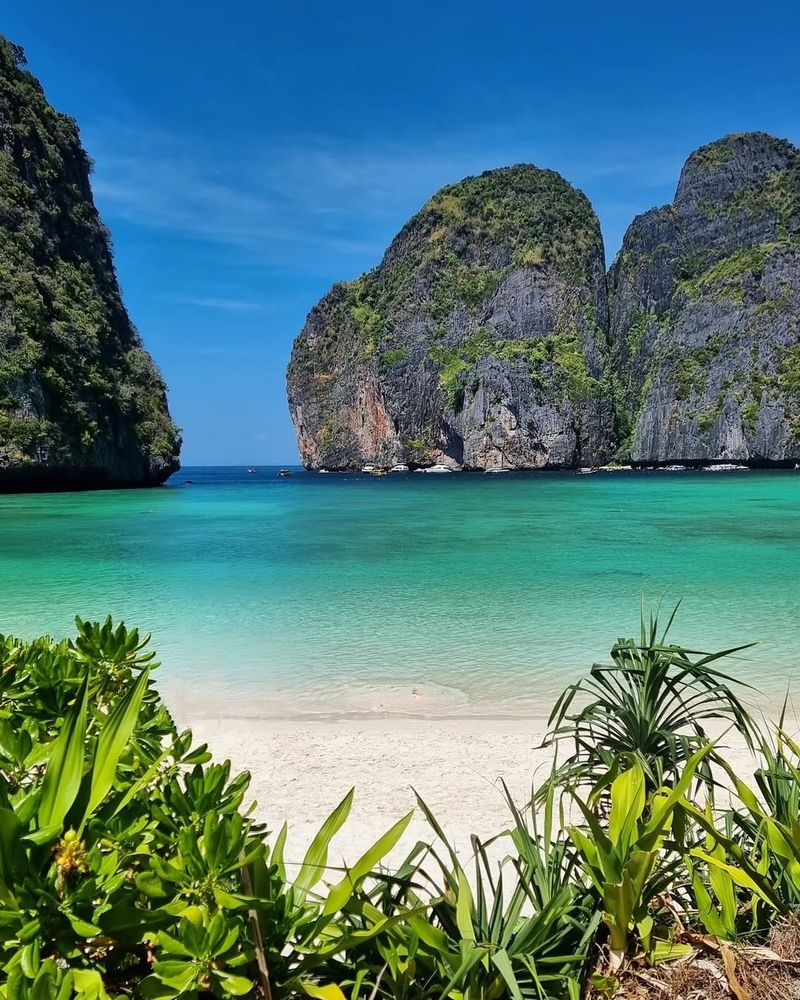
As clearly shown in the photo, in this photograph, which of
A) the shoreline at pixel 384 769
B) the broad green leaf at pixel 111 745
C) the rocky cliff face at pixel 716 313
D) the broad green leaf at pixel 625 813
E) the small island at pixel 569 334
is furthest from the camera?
the small island at pixel 569 334

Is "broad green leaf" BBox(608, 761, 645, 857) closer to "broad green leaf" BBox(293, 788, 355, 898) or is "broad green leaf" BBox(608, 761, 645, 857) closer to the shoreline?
"broad green leaf" BBox(293, 788, 355, 898)

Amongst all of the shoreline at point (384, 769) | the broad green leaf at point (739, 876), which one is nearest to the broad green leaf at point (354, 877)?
the broad green leaf at point (739, 876)

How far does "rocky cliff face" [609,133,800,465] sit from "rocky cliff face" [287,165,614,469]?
681 cm

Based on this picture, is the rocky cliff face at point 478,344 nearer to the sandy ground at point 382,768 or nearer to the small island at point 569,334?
the small island at point 569,334

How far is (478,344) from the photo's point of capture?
99.0 m

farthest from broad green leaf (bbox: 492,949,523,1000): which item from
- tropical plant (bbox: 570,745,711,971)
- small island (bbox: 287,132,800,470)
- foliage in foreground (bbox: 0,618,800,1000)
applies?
small island (bbox: 287,132,800,470)

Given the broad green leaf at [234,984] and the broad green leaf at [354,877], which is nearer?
the broad green leaf at [234,984]

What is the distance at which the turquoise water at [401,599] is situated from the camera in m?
6.86

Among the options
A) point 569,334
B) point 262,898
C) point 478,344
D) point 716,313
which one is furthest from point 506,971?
point 569,334

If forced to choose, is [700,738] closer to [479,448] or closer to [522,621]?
[522,621]

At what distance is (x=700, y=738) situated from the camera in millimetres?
2506

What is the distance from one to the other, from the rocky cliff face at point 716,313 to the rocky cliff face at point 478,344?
681 centimetres

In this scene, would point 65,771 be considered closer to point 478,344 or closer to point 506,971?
point 506,971

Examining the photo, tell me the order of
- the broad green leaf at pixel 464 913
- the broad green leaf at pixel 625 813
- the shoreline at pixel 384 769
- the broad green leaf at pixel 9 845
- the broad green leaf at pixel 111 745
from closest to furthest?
the broad green leaf at pixel 9 845 < the broad green leaf at pixel 111 745 < the broad green leaf at pixel 464 913 < the broad green leaf at pixel 625 813 < the shoreline at pixel 384 769
